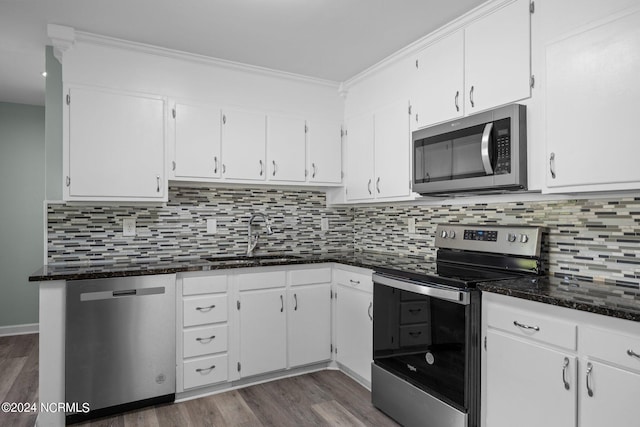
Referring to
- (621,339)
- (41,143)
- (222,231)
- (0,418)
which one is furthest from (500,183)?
(41,143)

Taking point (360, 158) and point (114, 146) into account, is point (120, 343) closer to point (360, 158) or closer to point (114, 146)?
point (114, 146)

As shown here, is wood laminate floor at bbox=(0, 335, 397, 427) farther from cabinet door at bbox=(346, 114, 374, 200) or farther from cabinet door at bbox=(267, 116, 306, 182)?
cabinet door at bbox=(267, 116, 306, 182)

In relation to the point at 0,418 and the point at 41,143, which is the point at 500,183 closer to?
the point at 0,418

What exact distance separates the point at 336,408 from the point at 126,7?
2.72 metres

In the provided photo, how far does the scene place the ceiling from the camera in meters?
2.30

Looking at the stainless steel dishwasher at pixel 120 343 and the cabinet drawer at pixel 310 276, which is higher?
the cabinet drawer at pixel 310 276

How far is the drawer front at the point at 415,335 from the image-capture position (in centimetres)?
218

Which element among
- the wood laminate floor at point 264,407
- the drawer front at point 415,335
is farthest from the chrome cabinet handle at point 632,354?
the wood laminate floor at point 264,407

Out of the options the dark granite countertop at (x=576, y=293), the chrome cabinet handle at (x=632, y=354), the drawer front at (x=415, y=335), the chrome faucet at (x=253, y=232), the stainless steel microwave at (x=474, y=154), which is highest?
the stainless steel microwave at (x=474, y=154)

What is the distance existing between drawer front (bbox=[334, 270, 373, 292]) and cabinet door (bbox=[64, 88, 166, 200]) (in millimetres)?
1446

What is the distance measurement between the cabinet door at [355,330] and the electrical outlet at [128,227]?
64.1 inches

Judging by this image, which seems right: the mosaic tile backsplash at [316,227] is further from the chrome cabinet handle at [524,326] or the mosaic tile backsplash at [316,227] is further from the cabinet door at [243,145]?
the chrome cabinet handle at [524,326]

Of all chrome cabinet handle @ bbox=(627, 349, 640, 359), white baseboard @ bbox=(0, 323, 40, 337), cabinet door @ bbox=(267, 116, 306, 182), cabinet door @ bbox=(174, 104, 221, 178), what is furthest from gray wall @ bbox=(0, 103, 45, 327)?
chrome cabinet handle @ bbox=(627, 349, 640, 359)

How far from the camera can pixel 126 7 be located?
2322 mm
